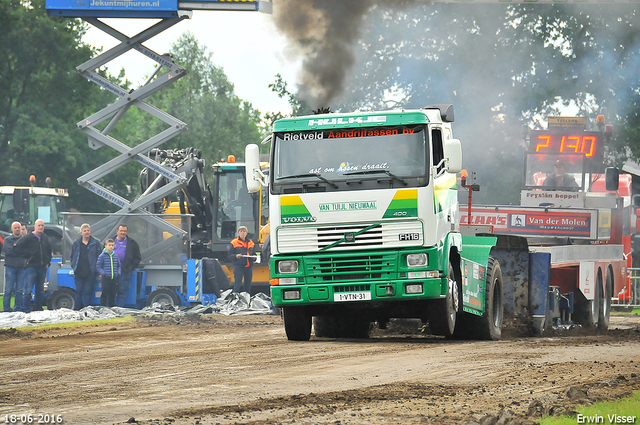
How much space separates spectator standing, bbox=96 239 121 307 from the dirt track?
5870 millimetres

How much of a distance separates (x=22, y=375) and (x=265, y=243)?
13712mm

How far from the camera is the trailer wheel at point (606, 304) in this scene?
736 inches

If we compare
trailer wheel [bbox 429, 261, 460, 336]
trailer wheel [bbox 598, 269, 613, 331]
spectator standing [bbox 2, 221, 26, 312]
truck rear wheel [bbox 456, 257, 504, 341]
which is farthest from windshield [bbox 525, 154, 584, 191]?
spectator standing [bbox 2, 221, 26, 312]

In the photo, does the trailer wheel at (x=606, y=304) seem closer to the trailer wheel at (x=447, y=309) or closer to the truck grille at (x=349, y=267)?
the trailer wheel at (x=447, y=309)

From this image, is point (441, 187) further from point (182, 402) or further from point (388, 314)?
point (182, 402)

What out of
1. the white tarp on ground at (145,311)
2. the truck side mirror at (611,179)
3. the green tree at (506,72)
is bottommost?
the white tarp on ground at (145,311)

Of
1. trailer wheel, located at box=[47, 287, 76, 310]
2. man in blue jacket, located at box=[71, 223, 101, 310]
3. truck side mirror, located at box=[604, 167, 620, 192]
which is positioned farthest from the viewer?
trailer wheel, located at box=[47, 287, 76, 310]

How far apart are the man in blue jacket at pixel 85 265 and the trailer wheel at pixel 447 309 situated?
376 inches

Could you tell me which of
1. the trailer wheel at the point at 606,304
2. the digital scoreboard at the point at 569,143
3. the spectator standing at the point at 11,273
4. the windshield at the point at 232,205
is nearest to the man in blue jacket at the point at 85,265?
the spectator standing at the point at 11,273

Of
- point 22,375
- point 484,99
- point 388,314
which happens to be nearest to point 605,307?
point 388,314

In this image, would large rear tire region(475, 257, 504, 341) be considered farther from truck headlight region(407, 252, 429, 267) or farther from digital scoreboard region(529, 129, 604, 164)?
digital scoreboard region(529, 129, 604, 164)

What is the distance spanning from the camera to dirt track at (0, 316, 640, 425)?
7047 mm

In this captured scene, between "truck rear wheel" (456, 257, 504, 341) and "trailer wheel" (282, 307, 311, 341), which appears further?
"truck rear wheel" (456, 257, 504, 341)

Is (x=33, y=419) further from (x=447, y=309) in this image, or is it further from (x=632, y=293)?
(x=632, y=293)
